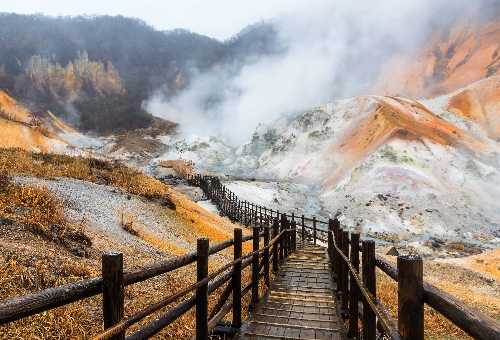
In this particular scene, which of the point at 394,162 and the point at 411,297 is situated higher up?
the point at 394,162

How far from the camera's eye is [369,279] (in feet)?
11.3

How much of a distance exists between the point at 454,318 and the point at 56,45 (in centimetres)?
13417

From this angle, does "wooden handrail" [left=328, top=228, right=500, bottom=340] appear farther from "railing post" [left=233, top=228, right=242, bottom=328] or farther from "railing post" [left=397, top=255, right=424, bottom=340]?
"railing post" [left=233, top=228, right=242, bottom=328]

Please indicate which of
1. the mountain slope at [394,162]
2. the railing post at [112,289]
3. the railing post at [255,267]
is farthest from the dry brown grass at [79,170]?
the mountain slope at [394,162]

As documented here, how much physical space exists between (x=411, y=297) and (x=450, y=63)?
8782cm

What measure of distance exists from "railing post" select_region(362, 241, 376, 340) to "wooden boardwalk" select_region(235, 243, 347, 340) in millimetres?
1254

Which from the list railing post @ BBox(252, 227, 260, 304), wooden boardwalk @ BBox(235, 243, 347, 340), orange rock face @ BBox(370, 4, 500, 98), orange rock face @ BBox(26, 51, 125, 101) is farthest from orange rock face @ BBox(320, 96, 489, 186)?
orange rock face @ BBox(26, 51, 125, 101)

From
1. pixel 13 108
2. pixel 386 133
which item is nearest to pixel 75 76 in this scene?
pixel 13 108

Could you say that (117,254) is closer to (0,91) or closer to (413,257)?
(413,257)

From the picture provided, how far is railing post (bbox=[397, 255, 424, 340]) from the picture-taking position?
2080 mm

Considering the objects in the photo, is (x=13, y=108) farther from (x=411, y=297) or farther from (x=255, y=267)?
(x=411, y=297)

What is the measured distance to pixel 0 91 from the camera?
6153 centimetres

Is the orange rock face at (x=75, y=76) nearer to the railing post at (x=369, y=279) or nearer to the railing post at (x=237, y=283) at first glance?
the railing post at (x=237, y=283)

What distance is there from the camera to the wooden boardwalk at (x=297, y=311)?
4.83m
